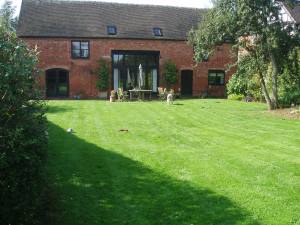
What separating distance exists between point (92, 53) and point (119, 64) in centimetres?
244

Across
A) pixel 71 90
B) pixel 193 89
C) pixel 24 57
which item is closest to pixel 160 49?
pixel 193 89

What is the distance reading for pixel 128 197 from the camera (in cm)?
809

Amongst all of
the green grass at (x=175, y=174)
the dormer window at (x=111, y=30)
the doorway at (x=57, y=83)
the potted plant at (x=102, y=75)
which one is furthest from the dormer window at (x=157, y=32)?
the green grass at (x=175, y=174)

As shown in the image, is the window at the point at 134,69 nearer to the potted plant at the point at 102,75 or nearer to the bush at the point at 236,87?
the potted plant at the point at 102,75

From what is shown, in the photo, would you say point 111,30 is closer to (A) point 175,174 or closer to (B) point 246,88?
(B) point 246,88

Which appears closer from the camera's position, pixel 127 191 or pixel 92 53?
pixel 127 191

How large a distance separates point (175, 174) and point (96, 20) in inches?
1144

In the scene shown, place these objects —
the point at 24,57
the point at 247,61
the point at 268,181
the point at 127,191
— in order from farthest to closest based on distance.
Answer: the point at 247,61 < the point at 268,181 < the point at 127,191 < the point at 24,57

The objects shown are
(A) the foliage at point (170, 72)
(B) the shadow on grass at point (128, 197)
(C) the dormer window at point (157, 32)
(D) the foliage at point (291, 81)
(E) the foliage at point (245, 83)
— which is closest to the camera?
(B) the shadow on grass at point (128, 197)

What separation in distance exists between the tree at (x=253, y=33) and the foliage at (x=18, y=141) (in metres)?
18.1

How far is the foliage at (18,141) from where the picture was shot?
5.38 meters

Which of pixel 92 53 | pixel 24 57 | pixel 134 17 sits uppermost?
pixel 134 17

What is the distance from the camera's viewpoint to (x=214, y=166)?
33.7 feet

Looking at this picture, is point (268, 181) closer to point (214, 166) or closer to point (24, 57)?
point (214, 166)
